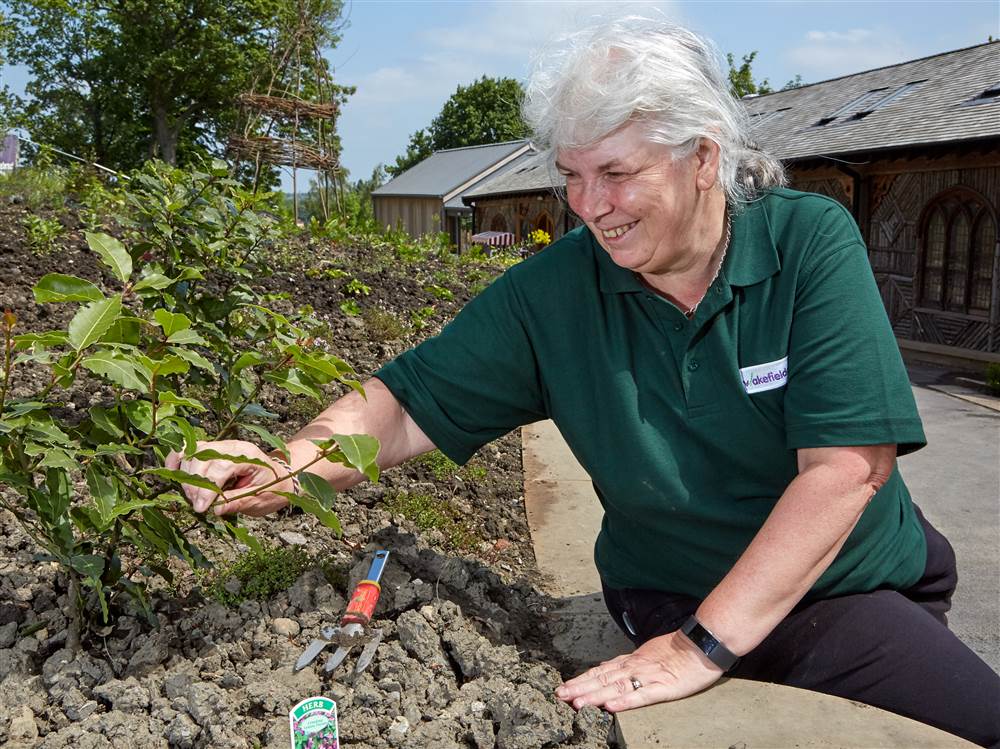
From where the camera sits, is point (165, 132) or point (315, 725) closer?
point (315, 725)

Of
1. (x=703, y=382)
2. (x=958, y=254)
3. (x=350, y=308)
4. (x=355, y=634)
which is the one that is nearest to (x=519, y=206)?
(x=958, y=254)

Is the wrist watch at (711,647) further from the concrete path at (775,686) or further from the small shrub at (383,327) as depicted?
the small shrub at (383,327)

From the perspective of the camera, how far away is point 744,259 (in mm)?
2047

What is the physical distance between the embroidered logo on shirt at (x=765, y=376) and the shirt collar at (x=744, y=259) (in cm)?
18

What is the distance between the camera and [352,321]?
6.08m

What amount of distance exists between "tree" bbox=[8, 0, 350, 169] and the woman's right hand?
3824 centimetres

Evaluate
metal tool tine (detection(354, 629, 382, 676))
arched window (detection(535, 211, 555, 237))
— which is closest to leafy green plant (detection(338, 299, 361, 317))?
metal tool tine (detection(354, 629, 382, 676))

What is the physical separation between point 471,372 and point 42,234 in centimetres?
503

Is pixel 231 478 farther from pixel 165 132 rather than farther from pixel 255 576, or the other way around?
pixel 165 132

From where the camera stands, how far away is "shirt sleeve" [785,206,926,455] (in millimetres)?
1843

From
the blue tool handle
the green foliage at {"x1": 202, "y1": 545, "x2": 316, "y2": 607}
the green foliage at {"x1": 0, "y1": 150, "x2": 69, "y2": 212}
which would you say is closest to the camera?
the blue tool handle

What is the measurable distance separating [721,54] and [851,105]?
1817cm

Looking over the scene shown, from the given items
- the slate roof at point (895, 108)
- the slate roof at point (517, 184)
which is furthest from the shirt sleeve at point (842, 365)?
the slate roof at point (517, 184)

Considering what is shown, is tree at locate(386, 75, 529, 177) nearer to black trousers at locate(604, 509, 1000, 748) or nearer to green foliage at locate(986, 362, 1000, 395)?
green foliage at locate(986, 362, 1000, 395)
